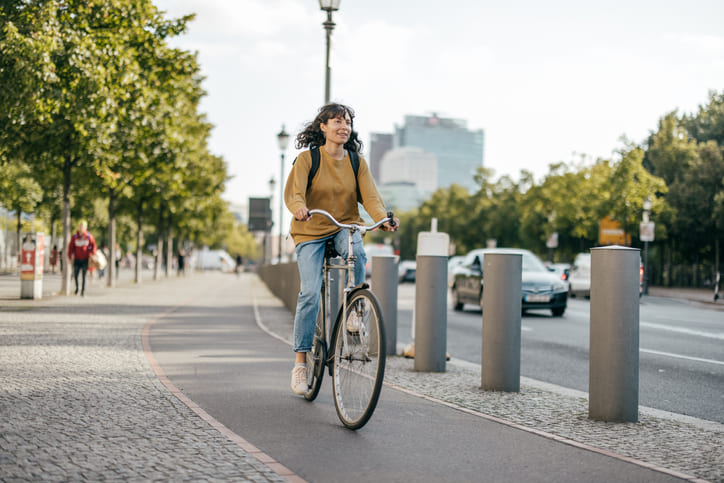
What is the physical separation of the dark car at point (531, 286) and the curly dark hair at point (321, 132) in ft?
36.5

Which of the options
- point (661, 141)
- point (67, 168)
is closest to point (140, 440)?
point (67, 168)

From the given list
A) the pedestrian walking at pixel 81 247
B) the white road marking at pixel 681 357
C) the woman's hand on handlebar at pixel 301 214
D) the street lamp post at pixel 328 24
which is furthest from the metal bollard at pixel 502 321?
the pedestrian walking at pixel 81 247

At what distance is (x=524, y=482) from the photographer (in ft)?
12.3

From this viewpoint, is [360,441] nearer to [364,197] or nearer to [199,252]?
[364,197]

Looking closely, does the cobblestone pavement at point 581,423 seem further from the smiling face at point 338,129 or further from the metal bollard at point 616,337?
the smiling face at point 338,129

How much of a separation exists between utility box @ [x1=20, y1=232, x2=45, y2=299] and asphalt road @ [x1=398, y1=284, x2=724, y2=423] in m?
8.05

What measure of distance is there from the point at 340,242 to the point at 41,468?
244 centimetres

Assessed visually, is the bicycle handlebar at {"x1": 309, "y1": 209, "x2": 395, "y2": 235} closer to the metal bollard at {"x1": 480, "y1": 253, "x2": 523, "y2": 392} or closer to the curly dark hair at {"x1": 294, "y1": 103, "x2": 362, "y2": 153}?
the curly dark hair at {"x1": 294, "y1": 103, "x2": 362, "y2": 153}

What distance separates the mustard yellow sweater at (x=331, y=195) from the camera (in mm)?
5418

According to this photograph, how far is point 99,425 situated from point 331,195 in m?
2.08

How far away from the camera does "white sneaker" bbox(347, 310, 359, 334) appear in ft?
16.0

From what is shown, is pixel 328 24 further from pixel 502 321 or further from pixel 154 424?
pixel 154 424

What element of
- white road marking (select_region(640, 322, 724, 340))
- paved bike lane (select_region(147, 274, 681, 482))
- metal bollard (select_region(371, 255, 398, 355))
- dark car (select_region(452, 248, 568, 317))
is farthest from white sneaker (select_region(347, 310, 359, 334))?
dark car (select_region(452, 248, 568, 317))

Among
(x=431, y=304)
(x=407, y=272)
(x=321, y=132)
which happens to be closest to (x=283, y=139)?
(x=407, y=272)
